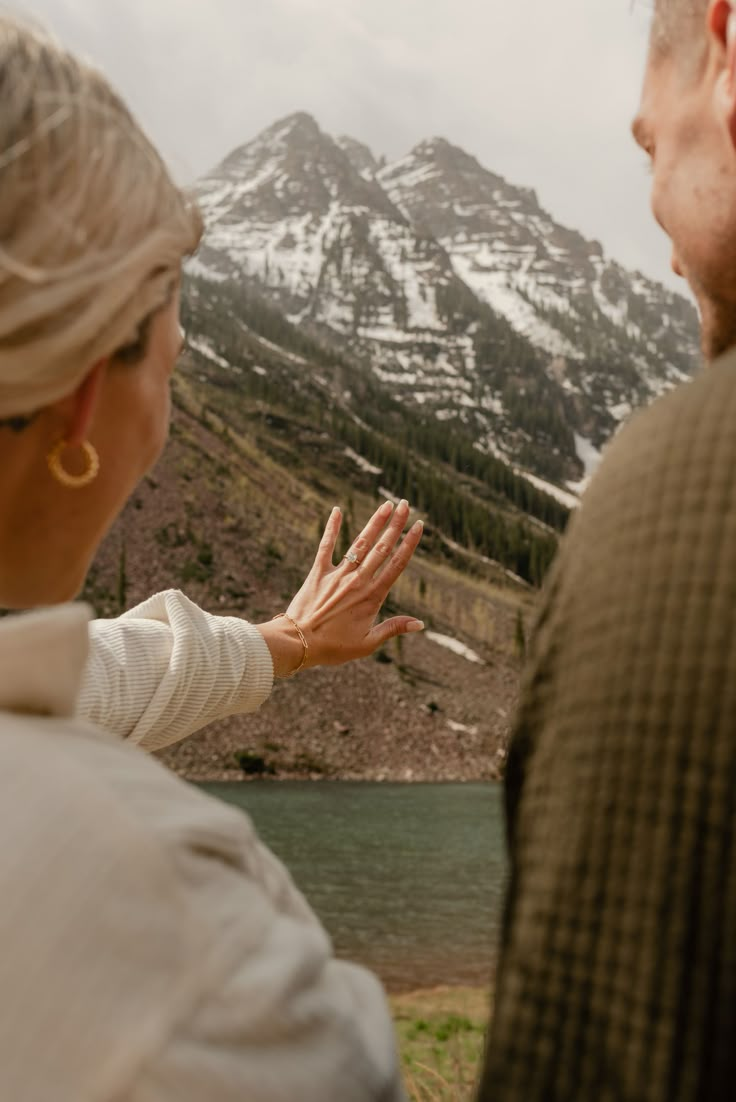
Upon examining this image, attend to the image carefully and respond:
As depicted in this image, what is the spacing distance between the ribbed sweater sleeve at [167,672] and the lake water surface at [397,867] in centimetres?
382

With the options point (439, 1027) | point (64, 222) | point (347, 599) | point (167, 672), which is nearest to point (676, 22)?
point (64, 222)

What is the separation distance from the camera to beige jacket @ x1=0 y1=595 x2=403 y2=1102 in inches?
36.0

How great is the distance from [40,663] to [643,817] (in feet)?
2.09

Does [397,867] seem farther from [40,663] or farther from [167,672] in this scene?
[40,663]

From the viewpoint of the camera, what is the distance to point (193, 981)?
948 millimetres

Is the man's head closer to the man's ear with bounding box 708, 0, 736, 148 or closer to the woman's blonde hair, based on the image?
the man's ear with bounding box 708, 0, 736, 148

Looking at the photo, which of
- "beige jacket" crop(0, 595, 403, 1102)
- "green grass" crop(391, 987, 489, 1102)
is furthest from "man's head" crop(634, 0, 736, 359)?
"green grass" crop(391, 987, 489, 1102)

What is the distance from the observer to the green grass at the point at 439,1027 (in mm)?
8727

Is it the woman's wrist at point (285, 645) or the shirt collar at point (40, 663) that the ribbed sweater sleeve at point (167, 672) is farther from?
the shirt collar at point (40, 663)

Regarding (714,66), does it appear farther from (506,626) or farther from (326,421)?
(326,421)

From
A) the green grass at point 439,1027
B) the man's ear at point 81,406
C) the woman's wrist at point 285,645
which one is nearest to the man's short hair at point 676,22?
the man's ear at point 81,406

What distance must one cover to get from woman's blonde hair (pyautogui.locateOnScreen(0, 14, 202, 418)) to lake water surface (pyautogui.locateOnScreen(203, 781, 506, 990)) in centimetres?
516

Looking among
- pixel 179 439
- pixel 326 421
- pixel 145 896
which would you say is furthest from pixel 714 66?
pixel 326 421

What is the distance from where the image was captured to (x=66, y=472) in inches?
52.1
